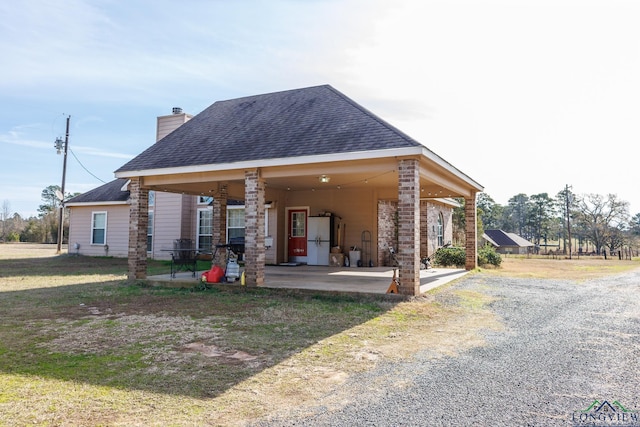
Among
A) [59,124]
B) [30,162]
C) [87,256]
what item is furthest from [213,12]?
[30,162]

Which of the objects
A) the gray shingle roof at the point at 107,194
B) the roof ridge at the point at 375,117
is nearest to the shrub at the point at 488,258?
the roof ridge at the point at 375,117

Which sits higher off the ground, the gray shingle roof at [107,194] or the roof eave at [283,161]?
the gray shingle roof at [107,194]

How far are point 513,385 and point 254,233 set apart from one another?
6.23 meters

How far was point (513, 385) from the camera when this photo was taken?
3471mm

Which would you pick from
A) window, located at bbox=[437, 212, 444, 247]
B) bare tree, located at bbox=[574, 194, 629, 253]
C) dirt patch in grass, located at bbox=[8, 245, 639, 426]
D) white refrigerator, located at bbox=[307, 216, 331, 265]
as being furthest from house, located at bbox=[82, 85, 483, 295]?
bare tree, located at bbox=[574, 194, 629, 253]

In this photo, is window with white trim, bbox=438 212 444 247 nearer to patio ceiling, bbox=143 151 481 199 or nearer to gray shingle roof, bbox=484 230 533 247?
patio ceiling, bbox=143 151 481 199

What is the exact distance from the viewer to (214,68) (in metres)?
11.0

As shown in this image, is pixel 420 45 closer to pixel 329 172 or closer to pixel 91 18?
pixel 329 172

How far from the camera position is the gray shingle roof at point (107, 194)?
1969 cm

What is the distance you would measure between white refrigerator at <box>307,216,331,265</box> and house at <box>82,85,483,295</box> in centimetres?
18

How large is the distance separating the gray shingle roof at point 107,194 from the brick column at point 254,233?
12.9 meters

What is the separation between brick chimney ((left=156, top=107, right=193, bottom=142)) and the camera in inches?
701

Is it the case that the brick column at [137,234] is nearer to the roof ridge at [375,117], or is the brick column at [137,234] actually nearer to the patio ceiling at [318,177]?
the patio ceiling at [318,177]

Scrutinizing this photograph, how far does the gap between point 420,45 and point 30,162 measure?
3922cm
